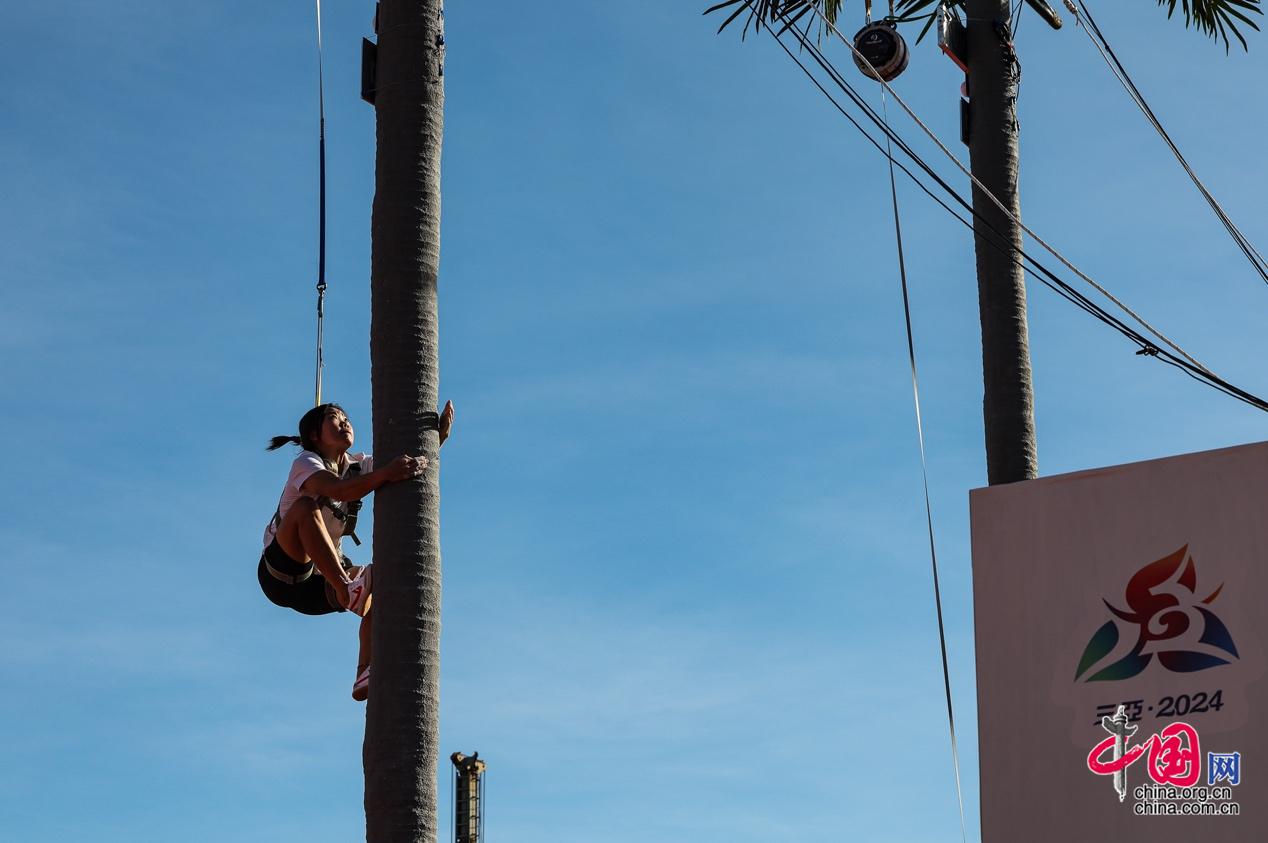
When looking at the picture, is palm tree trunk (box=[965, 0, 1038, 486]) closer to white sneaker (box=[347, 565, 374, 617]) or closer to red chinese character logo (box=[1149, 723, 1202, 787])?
red chinese character logo (box=[1149, 723, 1202, 787])

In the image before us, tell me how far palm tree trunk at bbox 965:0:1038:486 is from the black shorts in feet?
16.2

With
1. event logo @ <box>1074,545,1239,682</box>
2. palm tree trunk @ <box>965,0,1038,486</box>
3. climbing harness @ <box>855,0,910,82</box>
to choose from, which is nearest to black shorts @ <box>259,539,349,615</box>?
event logo @ <box>1074,545,1239,682</box>

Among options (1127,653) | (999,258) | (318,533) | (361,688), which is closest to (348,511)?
(318,533)

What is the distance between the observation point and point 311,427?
861 cm

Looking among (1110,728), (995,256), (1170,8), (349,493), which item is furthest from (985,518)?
(1170,8)

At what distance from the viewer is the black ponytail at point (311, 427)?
8617 mm

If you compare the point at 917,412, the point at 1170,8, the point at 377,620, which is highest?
the point at 1170,8

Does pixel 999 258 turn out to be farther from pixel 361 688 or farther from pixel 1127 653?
pixel 361 688

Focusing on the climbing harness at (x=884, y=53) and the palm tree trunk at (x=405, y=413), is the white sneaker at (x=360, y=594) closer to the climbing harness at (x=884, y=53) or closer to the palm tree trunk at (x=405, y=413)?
the palm tree trunk at (x=405, y=413)

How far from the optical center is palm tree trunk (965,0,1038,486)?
11516 mm

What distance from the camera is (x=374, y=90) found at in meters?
8.13

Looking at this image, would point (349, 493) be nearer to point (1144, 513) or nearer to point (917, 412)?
point (1144, 513)

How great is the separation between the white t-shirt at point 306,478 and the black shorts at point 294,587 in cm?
10

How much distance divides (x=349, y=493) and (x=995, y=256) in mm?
6044
